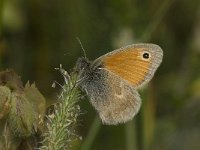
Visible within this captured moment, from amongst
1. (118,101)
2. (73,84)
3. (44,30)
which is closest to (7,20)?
(44,30)

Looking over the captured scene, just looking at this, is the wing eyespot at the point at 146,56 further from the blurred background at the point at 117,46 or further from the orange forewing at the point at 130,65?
the blurred background at the point at 117,46

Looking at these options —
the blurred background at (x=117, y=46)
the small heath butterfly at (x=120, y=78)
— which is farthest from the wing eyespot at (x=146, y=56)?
the blurred background at (x=117, y=46)

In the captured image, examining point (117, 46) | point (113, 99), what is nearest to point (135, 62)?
point (113, 99)

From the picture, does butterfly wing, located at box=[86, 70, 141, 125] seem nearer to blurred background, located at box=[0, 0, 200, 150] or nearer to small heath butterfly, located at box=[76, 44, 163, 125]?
small heath butterfly, located at box=[76, 44, 163, 125]

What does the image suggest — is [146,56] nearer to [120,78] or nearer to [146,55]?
[146,55]

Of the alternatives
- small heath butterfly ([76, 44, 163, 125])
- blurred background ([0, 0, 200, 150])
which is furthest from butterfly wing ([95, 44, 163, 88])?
blurred background ([0, 0, 200, 150])

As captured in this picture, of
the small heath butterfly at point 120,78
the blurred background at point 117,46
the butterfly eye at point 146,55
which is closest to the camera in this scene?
the small heath butterfly at point 120,78
